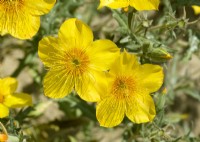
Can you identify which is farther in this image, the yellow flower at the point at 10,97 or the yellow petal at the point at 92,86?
→ the yellow flower at the point at 10,97

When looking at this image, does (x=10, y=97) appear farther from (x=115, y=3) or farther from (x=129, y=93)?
(x=115, y=3)

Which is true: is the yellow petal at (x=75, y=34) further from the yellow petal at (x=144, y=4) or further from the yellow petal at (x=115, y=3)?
the yellow petal at (x=144, y=4)

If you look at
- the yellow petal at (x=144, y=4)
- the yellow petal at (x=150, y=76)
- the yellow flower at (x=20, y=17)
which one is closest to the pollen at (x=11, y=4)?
the yellow flower at (x=20, y=17)

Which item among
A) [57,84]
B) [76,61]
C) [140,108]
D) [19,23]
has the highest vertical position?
[19,23]

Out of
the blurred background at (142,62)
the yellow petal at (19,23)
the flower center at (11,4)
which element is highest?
the flower center at (11,4)

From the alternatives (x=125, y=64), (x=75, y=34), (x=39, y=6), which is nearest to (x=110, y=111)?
(x=125, y=64)

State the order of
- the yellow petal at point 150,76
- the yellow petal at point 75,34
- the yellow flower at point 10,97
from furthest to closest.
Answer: the yellow flower at point 10,97, the yellow petal at point 150,76, the yellow petal at point 75,34

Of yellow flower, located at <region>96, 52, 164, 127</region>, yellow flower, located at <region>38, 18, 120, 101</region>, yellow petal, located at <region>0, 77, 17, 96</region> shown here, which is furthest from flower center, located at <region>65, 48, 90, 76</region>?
yellow petal, located at <region>0, 77, 17, 96</region>
